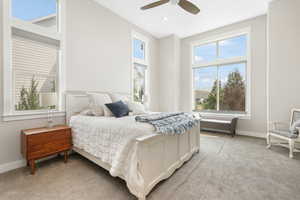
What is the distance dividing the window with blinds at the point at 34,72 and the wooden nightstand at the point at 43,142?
19.5 inches

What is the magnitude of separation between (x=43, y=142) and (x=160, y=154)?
1.73 metres

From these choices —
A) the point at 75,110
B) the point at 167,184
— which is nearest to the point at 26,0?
the point at 75,110

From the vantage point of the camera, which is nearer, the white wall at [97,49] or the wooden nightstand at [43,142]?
the wooden nightstand at [43,142]

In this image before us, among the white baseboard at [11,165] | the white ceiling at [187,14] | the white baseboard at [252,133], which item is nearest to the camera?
the white baseboard at [11,165]

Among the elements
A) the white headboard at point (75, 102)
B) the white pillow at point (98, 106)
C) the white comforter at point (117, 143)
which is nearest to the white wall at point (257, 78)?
the white comforter at point (117, 143)

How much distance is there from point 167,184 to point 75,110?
2.24 metres

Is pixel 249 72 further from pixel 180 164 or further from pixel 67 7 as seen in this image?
pixel 67 7

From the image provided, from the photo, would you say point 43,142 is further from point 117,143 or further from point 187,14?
point 187,14

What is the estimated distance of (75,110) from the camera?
286cm

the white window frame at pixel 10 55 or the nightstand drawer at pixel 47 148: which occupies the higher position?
the white window frame at pixel 10 55

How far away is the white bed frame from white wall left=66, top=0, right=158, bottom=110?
627 mm

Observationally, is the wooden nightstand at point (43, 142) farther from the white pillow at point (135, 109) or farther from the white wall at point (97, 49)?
the white pillow at point (135, 109)

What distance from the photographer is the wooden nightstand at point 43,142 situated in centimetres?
194

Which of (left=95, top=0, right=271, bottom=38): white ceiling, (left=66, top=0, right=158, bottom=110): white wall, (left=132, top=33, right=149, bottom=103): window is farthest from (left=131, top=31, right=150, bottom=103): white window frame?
(left=95, top=0, right=271, bottom=38): white ceiling
